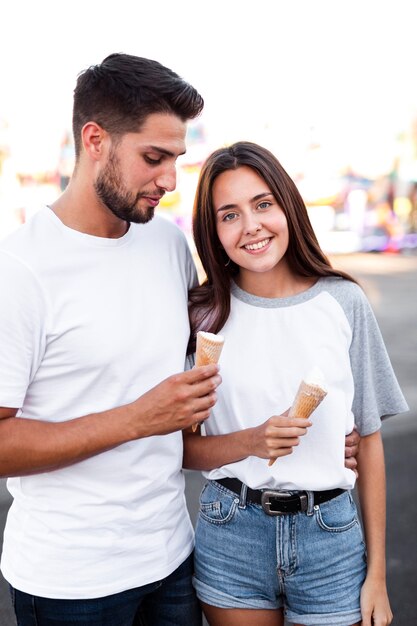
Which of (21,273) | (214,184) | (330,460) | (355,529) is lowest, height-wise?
(355,529)

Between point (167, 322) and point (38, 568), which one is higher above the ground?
point (167, 322)

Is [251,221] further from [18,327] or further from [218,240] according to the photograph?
[18,327]

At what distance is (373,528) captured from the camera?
96.3 inches

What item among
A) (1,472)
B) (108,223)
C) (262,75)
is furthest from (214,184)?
(262,75)

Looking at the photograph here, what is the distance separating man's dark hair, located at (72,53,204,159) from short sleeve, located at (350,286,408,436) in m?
0.87

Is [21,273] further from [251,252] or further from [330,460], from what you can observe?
[330,460]

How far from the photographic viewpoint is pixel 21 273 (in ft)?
6.82

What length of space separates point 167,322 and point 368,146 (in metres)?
20.0

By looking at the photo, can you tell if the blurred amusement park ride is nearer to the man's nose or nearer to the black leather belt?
the man's nose

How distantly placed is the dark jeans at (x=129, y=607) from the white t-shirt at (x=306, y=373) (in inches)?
15.2

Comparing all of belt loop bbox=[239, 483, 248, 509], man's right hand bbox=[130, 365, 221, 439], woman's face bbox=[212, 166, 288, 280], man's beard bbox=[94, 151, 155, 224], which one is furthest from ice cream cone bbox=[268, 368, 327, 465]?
man's beard bbox=[94, 151, 155, 224]

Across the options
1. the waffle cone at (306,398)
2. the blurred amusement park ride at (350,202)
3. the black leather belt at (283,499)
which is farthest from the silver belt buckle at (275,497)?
the blurred amusement park ride at (350,202)

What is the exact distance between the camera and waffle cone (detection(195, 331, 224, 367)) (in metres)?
2.10

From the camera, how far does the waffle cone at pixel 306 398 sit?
6.68ft
